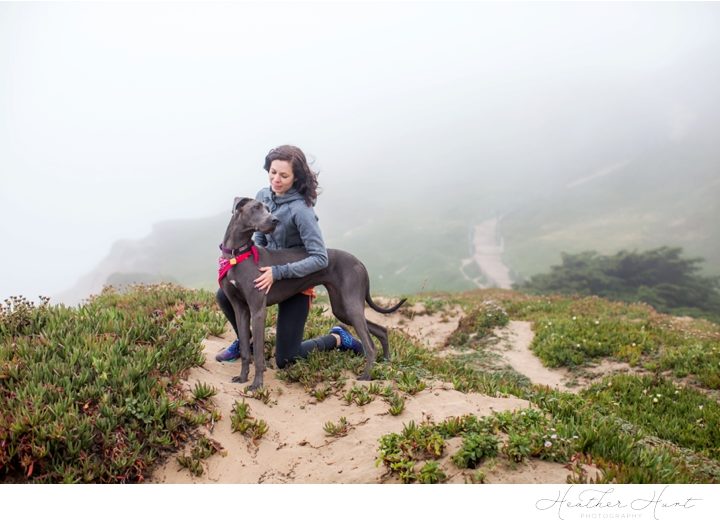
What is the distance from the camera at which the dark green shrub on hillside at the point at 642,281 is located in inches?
1045

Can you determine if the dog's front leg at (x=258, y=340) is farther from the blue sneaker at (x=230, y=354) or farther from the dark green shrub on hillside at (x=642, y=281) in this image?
the dark green shrub on hillside at (x=642, y=281)

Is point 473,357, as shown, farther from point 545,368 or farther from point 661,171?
point 661,171

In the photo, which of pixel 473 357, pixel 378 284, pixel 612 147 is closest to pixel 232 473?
pixel 473 357

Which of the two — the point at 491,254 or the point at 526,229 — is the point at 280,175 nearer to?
the point at 491,254

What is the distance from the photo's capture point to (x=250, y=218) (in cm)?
548

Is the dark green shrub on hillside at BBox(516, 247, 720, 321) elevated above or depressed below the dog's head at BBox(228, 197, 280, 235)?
below

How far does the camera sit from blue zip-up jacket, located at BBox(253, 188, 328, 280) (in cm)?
574

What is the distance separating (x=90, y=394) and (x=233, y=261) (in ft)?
6.43

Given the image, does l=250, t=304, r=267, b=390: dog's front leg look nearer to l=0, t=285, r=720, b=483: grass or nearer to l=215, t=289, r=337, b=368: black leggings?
l=0, t=285, r=720, b=483: grass

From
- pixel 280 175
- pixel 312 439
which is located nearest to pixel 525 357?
pixel 312 439

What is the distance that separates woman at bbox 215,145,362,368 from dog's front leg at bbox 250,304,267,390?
0.30 metres

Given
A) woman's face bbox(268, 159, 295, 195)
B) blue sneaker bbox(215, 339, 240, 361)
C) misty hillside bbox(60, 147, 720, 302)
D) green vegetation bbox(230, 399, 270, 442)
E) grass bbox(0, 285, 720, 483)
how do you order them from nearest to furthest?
grass bbox(0, 285, 720, 483)
green vegetation bbox(230, 399, 270, 442)
woman's face bbox(268, 159, 295, 195)
blue sneaker bbox(215, 339, 240, 361)
misty hillside bbox(60, 147, 720, 302)

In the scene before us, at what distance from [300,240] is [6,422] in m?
3.53
